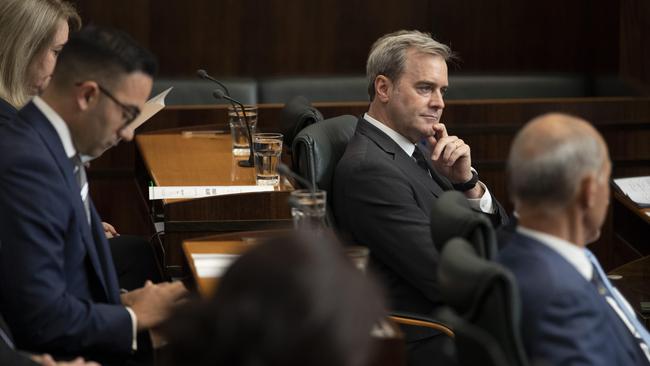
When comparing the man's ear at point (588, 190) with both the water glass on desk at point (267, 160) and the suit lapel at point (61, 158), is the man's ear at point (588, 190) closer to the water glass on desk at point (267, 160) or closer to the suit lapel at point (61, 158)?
the suit lapel at point (61, 158)

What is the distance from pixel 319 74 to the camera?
248 inches

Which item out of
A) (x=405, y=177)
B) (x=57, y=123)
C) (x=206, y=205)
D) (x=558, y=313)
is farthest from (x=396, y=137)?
(x=558, y=313)

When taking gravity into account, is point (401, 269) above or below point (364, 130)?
below

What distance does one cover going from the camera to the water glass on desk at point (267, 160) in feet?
11.3

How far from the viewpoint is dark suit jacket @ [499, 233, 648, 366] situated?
1884 mm

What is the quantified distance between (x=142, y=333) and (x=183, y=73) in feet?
11.7

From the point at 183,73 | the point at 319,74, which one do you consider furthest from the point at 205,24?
the point at 319,74

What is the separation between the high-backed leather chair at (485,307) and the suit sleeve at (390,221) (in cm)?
99

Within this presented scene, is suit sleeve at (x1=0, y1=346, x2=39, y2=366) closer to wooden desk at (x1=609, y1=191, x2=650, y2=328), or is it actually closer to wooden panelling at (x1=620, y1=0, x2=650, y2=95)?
wooden desk at (x1=609, y1=191, x2=650, y2=328)

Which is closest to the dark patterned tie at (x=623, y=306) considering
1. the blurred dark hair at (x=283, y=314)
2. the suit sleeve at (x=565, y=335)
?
the suit sleeve at (x=565, y=335)

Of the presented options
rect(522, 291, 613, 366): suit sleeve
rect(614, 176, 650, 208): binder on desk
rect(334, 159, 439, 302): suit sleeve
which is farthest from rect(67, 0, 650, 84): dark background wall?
rect(522, 291, 613, 366): suit sleeve

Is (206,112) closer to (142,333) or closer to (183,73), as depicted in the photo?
(183,73)

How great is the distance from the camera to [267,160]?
3.46m

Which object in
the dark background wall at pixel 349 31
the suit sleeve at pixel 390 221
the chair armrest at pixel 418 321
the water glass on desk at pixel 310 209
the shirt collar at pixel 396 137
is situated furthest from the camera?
the dark background wall at pixel 349 31
